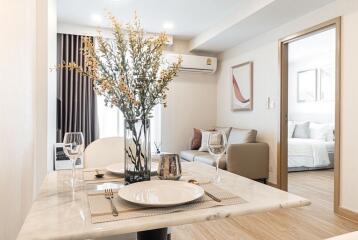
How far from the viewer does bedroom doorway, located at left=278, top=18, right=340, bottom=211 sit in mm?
3566

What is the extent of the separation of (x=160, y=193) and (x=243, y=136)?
10.5ft

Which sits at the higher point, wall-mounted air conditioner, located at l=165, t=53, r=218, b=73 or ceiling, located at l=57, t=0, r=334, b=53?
ceiling, located at l=57, t=0, r=334, b=53

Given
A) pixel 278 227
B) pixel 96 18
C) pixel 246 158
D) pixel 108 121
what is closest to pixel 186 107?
pixel 108 121

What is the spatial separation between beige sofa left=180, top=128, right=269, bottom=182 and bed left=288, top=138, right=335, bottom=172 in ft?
3.91

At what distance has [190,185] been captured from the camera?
103 cm

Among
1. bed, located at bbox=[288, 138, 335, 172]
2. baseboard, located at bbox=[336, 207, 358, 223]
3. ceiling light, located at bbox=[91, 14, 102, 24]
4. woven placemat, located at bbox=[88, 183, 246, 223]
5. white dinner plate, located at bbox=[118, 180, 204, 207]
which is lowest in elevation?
baseboard, located at bbox=[336, 207, 358, 223]

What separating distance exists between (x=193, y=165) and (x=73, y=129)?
3364mm

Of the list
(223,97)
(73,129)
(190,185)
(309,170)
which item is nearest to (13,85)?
(190,185)

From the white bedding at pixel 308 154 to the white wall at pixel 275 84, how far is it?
110 cm

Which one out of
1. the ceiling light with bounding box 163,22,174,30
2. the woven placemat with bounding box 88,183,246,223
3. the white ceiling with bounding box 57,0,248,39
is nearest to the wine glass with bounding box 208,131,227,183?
the woven placemat with bounding box 88,183,246,223

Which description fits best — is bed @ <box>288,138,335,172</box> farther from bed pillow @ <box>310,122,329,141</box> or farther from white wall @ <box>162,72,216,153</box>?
white wall @ <box>162,72,216,153</box>

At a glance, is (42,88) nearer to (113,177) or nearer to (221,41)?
(113,177)

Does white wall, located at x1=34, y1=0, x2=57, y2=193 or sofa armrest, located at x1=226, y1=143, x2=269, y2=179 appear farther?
sofa armrest, located at x1=226, y1=143, x2=269, y2=179

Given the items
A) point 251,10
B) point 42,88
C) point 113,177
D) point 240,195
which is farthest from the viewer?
point 251,10
